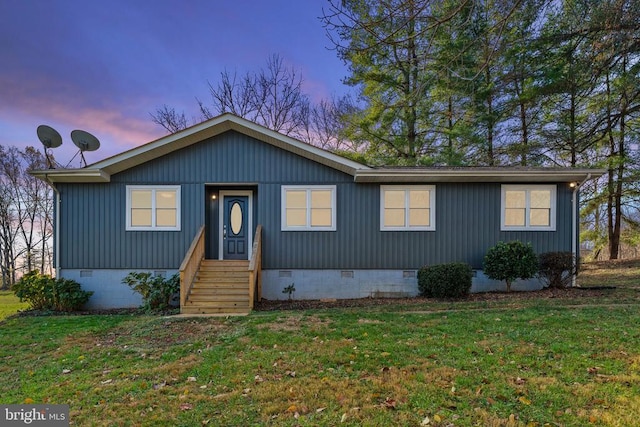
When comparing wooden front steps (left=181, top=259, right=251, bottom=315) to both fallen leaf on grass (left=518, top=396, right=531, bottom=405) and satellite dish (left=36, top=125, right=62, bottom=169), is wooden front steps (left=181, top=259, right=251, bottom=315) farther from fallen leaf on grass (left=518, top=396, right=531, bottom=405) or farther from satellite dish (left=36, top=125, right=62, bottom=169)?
fallen leaf on grass (left=518, top=396, right=531, bottom=405)

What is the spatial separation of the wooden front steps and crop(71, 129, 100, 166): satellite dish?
487cm

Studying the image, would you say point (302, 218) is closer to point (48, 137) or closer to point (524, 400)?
point (524, 400)

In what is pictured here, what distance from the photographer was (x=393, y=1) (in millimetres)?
4273

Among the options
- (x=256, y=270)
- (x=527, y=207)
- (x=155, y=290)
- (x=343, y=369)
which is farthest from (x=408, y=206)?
(x=155, y=290)

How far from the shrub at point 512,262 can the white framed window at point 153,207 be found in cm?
849

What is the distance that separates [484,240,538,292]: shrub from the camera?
8117mm

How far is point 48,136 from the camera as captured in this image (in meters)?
8.84

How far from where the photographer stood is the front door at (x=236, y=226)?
9336 millimetres

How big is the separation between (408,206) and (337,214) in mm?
2009

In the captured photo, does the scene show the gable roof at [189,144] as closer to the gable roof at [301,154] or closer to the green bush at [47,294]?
the gable roof at [301,154]

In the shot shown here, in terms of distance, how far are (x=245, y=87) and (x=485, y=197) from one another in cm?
1650

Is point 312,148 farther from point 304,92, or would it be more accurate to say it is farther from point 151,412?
point 304,92

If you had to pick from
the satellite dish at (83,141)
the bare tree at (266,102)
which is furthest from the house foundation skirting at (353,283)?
the bare tree at (266,102)

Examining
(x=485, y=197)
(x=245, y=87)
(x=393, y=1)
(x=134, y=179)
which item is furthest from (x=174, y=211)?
(x=245, y=87)
